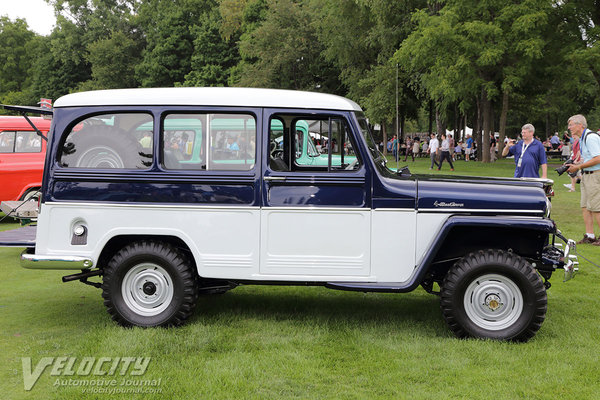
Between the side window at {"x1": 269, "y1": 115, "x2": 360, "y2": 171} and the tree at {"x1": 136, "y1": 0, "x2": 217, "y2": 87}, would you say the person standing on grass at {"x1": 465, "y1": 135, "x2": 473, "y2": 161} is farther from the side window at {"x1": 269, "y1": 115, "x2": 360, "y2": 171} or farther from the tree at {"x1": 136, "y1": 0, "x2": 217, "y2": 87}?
the side window at {"x1": 269, "y1": 115, "x2": 360, "y2": 171}

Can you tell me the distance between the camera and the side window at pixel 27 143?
12594 millimetres

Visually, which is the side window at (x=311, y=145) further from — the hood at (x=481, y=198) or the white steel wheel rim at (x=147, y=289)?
the white steel wheel rim at (x=147, y=289)

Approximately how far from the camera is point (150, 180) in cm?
575

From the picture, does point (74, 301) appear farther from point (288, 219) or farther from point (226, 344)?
point (288, 219)

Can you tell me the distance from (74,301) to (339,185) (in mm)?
3545

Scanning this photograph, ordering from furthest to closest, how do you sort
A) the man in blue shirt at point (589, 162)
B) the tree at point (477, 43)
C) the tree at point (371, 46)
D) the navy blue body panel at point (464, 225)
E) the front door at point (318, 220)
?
1. the tree at point (371, 46)
2. the tree at point (477, 43)
3. the man in blue shirt at point (589, 162)
4. the front door at point (318, 220)
5. the navy blue body panel at point (464, 225)

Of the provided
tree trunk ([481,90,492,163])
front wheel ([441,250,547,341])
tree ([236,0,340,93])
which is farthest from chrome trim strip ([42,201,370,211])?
tree ([236,0,340,93])

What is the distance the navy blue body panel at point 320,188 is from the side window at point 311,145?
0.09 metres

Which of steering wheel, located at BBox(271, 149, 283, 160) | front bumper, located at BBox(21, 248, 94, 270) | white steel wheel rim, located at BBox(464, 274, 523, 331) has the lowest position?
white steel wheel rim, located at BBox(464, 274, 523, 331)

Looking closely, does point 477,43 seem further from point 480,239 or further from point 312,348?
point 312,348

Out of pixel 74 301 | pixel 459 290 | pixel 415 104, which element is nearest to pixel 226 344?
pixel 459 290

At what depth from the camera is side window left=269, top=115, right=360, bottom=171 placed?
5.76 m

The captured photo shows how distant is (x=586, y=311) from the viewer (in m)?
6.46

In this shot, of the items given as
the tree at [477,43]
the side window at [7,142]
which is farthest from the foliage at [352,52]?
the side window at [7,142]
